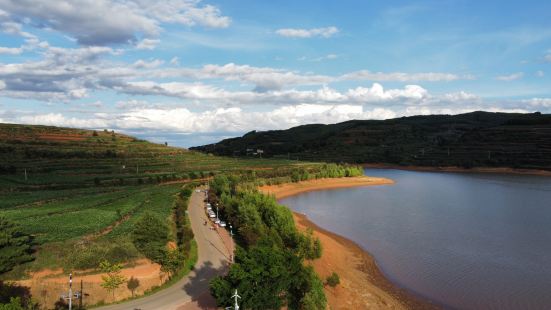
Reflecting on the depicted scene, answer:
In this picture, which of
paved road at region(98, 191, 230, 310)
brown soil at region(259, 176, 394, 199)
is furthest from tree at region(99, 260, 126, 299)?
brown soil at region(259, 176, 394, 199)

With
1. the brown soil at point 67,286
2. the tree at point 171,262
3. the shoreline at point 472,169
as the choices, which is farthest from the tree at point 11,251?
the shoreline at point 472,169

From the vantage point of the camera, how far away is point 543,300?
34.1 m

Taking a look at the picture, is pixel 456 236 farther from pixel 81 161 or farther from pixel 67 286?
pixel 81 161

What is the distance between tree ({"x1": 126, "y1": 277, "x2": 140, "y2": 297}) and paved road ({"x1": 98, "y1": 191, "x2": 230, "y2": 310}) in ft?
4.17

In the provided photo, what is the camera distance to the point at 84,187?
283 ft

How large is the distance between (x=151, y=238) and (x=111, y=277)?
7.52 m

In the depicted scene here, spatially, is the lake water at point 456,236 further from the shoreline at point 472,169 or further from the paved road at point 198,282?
the shoreline at point 472,169

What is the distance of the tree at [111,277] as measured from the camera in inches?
1166

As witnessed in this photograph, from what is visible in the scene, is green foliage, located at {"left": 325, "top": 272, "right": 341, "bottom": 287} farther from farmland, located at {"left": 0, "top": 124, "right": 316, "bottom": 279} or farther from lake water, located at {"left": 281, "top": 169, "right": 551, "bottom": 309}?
farmland, located at {"left": 0, "top": 124, "right": 316, "bottom": 279}

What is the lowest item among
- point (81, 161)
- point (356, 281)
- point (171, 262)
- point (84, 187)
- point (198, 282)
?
point (356, 281)

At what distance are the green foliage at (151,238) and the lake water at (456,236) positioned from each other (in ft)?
69.2

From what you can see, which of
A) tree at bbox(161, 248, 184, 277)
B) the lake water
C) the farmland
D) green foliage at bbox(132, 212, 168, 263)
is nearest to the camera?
tree at bbox(161, 248, 184, 277)

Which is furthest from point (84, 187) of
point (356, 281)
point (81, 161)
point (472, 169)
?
point (472, 169)

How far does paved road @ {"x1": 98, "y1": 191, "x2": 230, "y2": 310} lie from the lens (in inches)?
1155
